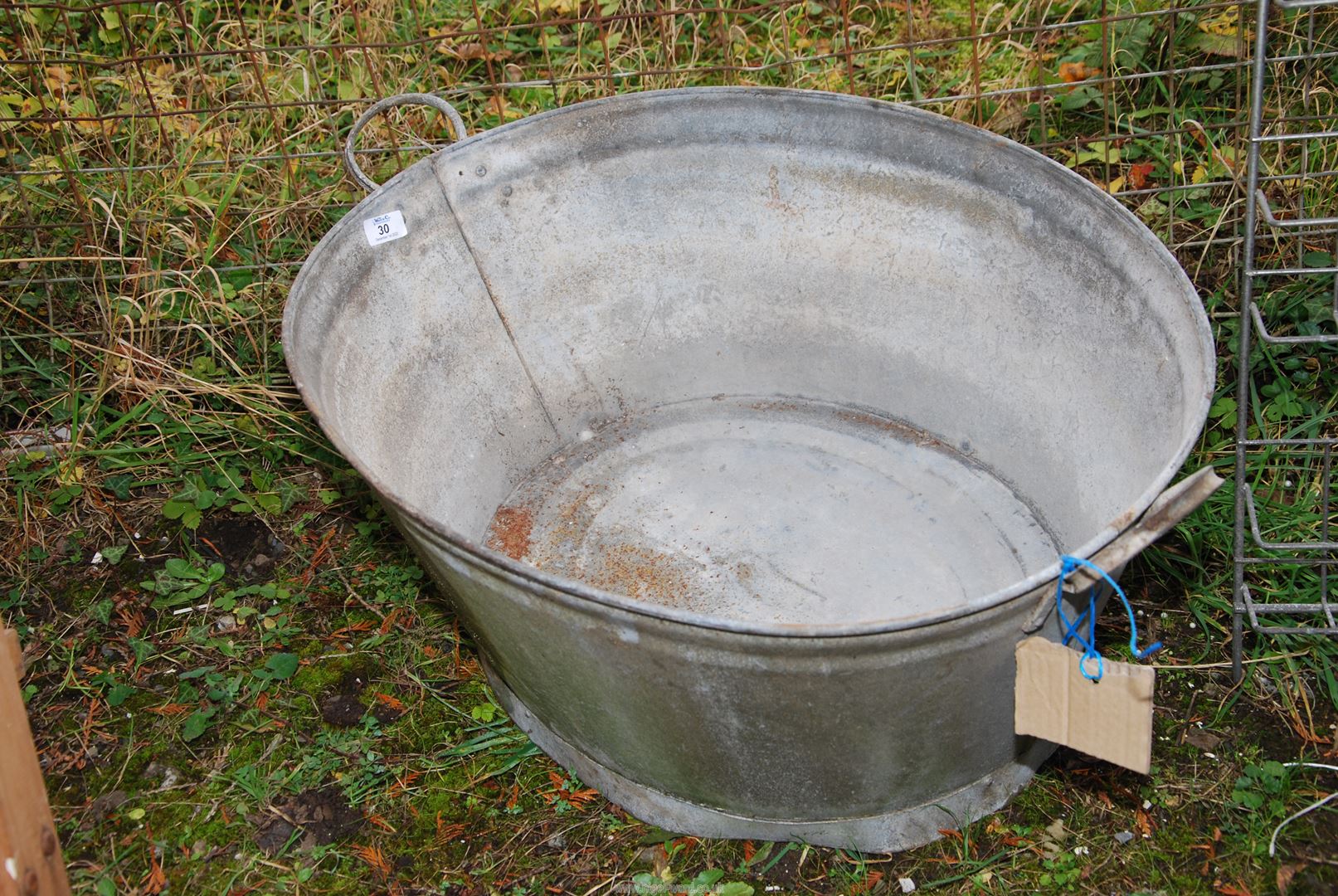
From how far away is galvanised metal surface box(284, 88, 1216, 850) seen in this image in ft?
5.27

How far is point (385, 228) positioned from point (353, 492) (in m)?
0.65

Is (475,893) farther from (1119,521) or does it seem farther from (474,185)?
(474,185)

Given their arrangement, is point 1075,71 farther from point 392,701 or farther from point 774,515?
point 392,701

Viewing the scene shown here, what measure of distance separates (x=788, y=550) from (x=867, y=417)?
41 cm

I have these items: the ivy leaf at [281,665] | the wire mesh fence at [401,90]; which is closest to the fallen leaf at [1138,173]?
the wire mesh fence at [401,90]

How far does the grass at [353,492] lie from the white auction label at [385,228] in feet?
1.74

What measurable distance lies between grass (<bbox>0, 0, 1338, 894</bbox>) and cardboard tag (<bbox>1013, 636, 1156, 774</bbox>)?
451 millimetres

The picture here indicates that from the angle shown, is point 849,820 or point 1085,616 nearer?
point 1085,616

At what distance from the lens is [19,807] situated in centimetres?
142

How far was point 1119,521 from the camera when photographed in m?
1.34

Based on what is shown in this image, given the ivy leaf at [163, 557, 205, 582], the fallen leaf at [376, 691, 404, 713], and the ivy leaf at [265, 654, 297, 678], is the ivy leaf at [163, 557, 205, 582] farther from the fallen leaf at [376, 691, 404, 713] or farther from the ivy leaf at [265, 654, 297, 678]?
the fallen leaf at [376, 691, 404, 713]

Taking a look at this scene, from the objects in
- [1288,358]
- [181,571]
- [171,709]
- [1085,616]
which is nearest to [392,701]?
[171,709]

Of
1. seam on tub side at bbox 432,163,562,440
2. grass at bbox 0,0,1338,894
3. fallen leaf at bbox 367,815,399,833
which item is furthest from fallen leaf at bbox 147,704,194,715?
seam on tub side at bbox 432,163,562,440

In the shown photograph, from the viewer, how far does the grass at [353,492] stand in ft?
6.02
